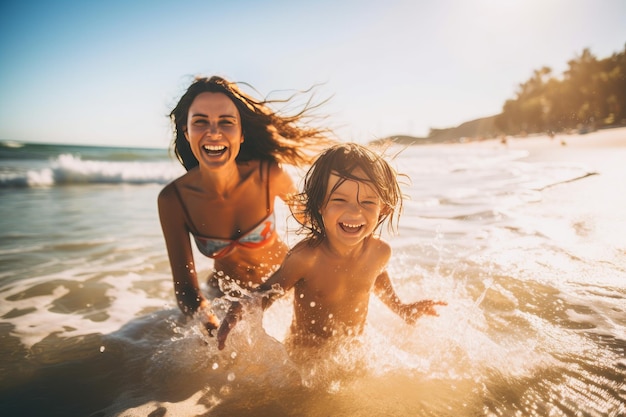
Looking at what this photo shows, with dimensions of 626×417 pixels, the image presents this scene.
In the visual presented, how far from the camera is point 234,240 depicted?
2.99 metres

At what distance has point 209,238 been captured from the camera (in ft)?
9.68

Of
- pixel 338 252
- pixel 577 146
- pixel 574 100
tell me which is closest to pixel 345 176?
pixel 338 252

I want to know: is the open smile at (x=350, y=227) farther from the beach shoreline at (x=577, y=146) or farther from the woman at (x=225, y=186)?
the beach shoreline at (x=577, y=146)

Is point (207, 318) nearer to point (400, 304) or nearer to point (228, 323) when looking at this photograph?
point (228, 323)

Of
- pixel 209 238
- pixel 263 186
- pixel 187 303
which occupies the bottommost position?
pixel 187 303

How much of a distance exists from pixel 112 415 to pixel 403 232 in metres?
4.48

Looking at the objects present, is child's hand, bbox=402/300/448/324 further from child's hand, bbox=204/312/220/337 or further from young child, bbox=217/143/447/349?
child's hand, bbox=204/312/220/337

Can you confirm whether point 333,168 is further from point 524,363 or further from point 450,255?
point 450,255

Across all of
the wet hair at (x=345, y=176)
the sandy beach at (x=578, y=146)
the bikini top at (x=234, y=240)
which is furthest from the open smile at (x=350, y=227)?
the sandy beach at (x=578, y=146)

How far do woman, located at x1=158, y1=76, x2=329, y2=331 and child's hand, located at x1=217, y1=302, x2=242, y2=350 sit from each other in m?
0.53

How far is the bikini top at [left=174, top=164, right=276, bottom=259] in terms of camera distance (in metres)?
2.95

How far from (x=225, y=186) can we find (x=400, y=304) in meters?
1.64

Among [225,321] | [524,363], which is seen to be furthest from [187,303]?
[524,363]

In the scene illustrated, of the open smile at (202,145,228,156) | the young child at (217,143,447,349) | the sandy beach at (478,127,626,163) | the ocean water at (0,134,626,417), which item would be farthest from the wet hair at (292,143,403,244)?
the sandy beach at (478,127,626,163)
